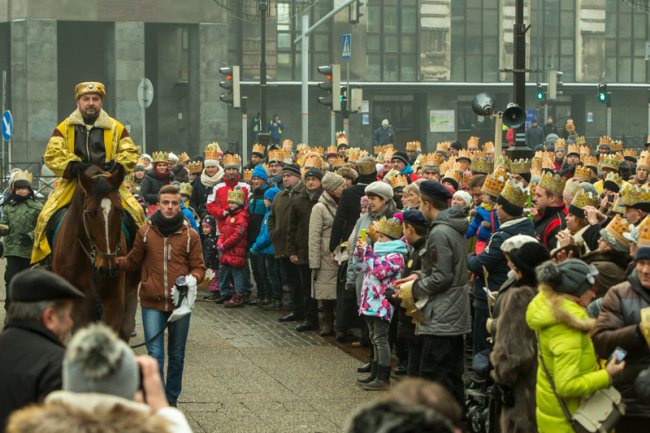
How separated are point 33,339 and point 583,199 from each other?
725 cm

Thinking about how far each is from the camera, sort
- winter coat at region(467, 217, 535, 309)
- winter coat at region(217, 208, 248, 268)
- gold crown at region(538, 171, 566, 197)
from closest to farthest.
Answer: winter coat at region(467, 217, 535, 309) < gold crown at region(538, 171, 566, 197) < winter coat at region(217, 208, 248, 268)

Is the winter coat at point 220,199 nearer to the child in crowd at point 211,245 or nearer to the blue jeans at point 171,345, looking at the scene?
the child in crowd at point 211,245

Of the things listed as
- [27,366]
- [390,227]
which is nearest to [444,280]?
[390,227]

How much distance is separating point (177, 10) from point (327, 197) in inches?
1375

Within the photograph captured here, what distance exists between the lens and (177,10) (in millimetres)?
50156

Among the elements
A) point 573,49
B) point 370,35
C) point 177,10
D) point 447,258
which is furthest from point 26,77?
point 447,258

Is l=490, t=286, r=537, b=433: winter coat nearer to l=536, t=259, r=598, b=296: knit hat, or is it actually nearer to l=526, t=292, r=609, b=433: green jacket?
l=526, t=292, r=609, b=433: green jacket

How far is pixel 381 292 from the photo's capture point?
12.8 metres

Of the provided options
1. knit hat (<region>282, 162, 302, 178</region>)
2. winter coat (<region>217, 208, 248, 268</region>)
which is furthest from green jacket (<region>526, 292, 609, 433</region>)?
winter coat (<region>217, 208, 248, 268</region>)

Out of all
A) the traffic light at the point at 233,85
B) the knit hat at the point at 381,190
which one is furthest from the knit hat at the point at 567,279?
the traffic light at the point at 233,85

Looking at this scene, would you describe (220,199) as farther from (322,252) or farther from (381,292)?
(381,292)

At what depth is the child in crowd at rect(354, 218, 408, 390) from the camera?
12797 millimetres

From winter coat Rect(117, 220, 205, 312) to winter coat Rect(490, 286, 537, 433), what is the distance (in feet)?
13.2

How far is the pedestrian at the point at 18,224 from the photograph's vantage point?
16266 mm
